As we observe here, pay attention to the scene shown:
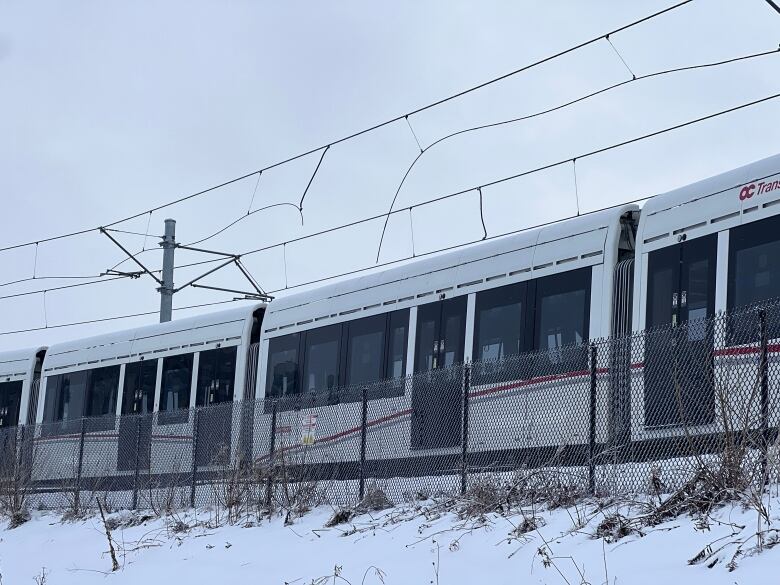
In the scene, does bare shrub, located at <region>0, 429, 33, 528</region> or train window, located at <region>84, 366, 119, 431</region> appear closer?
bare shrub, located at <region>0, 429, 33, 528</region>

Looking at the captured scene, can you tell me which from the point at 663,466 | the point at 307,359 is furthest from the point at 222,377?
the point at 663,466

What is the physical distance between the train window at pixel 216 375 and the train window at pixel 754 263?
10383mm

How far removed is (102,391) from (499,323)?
10.9m

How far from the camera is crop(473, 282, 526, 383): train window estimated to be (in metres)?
15.0

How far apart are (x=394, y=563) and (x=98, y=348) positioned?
14.5 m

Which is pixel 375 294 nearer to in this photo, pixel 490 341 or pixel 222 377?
pixel 490 341

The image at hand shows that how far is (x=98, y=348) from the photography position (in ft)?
78.1

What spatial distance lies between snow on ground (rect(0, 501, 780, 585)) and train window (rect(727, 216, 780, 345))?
10.6 ft

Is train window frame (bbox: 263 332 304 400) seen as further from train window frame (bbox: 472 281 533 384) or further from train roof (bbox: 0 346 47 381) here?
train roof (bbox: 0 346 47 381)

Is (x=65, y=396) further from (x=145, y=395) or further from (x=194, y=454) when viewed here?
(x=194, y=454)

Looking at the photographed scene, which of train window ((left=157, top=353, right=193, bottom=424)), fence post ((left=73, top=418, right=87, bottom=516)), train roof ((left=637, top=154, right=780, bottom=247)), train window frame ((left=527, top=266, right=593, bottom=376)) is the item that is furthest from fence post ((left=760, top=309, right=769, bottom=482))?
train window ((left=157, top=353, right=193, bottom=424))

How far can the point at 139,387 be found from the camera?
2247 centimetres

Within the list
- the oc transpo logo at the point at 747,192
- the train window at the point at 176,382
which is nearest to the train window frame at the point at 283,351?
the train window at the point at 176,382

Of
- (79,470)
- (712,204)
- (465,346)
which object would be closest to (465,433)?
(465,346)
